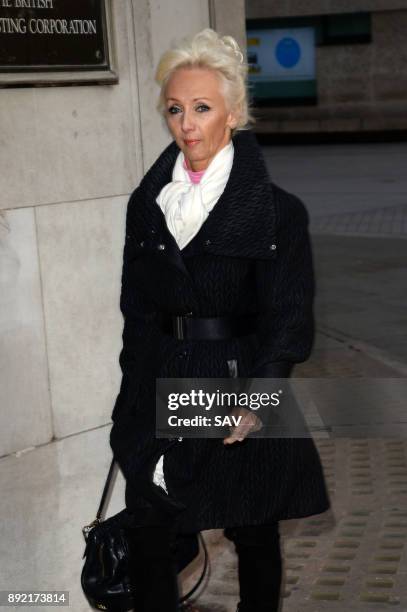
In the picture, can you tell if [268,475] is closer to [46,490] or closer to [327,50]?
[46,490]

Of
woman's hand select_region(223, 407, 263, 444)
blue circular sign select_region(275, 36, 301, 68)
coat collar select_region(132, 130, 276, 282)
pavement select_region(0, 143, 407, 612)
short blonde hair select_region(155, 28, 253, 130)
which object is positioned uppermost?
blue circular sign select_region(275, 36, 301, 68)

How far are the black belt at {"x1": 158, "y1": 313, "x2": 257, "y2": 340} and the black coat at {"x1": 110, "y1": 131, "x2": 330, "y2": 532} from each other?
18 mm

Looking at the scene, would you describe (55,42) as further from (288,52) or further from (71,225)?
(288,52)

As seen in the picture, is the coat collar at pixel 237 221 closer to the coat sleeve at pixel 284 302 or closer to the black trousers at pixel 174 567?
the coat sleeve at pixel 284 302

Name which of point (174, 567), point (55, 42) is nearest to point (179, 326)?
point (174, 567)

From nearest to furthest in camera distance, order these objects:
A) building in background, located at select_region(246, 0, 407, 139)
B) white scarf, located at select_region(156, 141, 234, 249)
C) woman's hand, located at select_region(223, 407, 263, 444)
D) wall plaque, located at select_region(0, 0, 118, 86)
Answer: woman's hand, located at select_region(223, 407, 263, 444) → white scarf, located at select_region(156, 141, 234, 249) → wall plaque, located at select_region(0, 0, 118, 86) → building in background, located at select_region(246, 0, 407, 139)

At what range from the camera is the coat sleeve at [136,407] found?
3.37m

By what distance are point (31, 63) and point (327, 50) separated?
92.9 feet

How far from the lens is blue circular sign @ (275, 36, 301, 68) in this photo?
106 ft

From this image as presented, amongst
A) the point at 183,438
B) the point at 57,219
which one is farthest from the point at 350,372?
the point at 183,438

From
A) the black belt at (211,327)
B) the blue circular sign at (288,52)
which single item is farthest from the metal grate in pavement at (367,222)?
the blue circular sign at (288,52)

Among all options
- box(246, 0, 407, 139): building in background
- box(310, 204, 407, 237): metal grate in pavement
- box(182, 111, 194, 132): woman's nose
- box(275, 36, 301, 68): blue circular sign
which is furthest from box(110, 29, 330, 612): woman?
box(275, 36, 301, 68): blue circular sign

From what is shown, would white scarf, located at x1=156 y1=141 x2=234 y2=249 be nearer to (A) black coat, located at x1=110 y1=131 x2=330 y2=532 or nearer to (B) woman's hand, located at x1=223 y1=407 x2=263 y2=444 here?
(A) black coat, located at x1=110 y1=131 x2=330 y2=532

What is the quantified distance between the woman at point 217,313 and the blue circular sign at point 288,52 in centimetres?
2959
